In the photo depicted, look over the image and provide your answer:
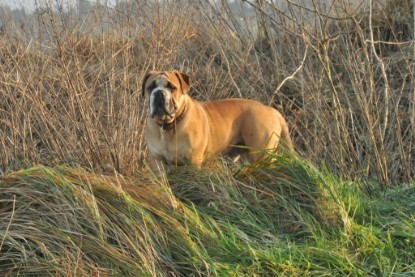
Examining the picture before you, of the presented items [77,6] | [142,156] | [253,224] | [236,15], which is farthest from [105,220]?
[236,15]

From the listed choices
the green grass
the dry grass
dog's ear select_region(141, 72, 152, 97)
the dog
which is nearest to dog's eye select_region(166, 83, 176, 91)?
the dog

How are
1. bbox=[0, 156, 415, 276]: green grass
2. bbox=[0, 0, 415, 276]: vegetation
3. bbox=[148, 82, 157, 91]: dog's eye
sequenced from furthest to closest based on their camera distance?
1. bbox=[148, 82, 157, 91]: dog's eye
2. bbox=[0, 0, 415, 276]: vegetation
3. bbox=[0, 156, 415, 276]: green grass

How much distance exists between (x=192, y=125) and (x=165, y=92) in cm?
50

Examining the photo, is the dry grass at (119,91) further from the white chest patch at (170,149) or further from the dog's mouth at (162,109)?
the dog's mouth at (162,109)

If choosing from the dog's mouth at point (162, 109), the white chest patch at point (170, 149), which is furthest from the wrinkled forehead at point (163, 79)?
the white chest patch at point (170, 149)

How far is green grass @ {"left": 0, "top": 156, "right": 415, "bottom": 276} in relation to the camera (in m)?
5.00

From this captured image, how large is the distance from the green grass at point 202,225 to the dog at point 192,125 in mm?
850

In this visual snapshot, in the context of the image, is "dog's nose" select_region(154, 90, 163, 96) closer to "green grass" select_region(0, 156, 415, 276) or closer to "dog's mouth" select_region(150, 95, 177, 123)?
"dog's mouth" select_region(150, 95, 177, 123)

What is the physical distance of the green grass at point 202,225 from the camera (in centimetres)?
500

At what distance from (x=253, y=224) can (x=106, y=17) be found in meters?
3.71

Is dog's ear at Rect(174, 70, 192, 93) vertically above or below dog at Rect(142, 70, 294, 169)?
above

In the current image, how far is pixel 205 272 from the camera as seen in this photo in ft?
16.6

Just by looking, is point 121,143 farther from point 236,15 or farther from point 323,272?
point 236,15

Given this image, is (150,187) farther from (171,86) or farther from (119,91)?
(119,91)
